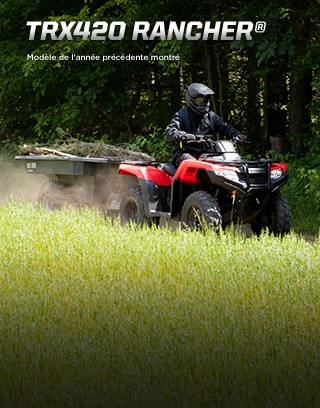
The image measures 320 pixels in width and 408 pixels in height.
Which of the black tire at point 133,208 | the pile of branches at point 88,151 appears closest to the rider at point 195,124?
the black tire at point 133,208

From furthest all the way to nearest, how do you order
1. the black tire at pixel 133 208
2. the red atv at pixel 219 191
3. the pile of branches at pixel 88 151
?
the pile of branches at pixel 88 151
the black tire at pixel 133 208
the red atv at pixel 219 191

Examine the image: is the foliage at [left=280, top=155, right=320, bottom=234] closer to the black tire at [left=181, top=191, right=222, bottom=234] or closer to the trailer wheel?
the black tire at [left=181, top=191, right=222, bottom=234]

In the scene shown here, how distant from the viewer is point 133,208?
1190 cm

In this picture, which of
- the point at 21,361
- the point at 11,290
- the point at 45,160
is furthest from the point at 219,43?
the point at 21,361

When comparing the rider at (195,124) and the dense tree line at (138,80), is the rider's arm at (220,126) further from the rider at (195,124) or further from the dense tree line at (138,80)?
the dense tree line at (138,80)

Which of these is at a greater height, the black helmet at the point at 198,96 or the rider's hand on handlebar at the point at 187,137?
the black helmet at the point at 198,96

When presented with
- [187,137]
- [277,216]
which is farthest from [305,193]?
[187,137]

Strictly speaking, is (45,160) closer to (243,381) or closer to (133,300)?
(133,300)

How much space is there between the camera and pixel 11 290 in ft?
24.5

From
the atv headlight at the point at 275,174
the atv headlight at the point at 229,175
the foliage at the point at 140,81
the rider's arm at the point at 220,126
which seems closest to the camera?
the atv headlight at the point at 229,175

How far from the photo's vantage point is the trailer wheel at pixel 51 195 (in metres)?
13.9

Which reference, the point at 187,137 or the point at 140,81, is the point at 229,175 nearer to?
the point at 187,137

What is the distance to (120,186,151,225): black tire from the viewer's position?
1150 cm

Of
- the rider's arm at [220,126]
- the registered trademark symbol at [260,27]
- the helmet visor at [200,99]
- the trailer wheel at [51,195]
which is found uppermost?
the registered trademark symbol at [260,27]
